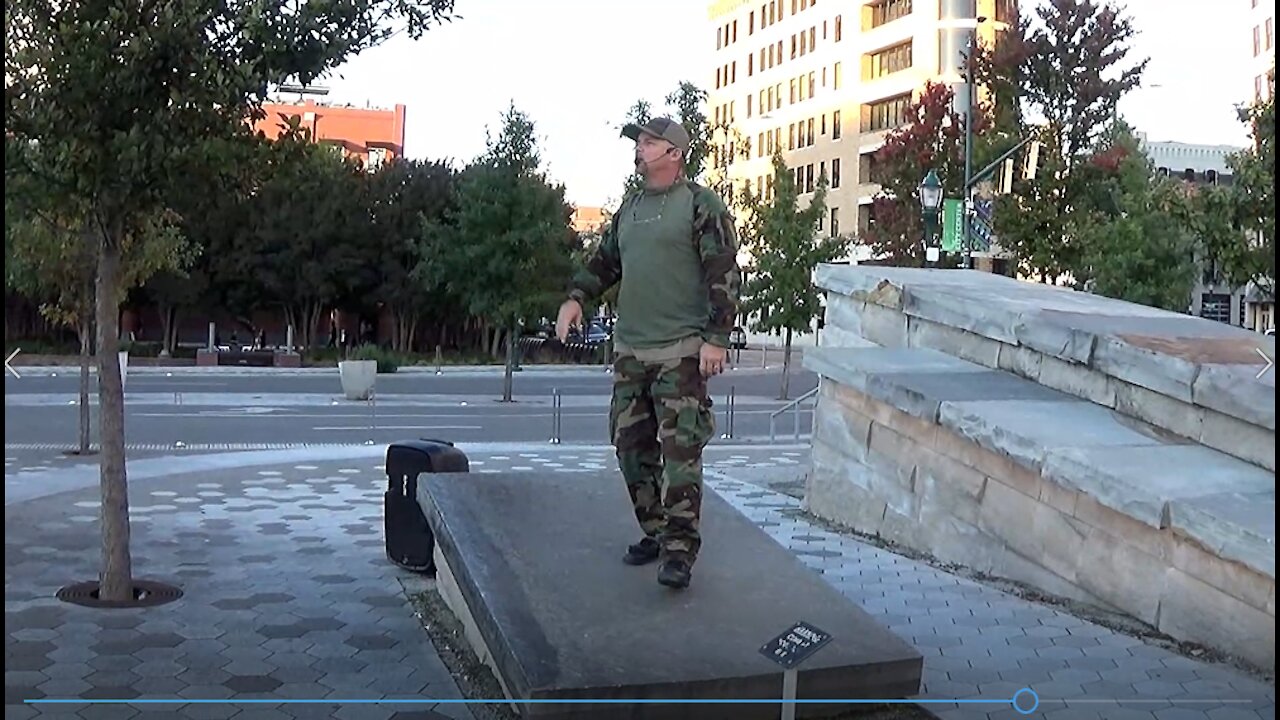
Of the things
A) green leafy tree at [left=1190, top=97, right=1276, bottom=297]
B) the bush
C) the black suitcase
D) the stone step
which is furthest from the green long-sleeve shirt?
the bush

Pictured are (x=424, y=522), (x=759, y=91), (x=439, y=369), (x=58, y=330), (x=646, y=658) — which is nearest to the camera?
(x=646, y=658)

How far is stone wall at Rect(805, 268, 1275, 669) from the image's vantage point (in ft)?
17.8

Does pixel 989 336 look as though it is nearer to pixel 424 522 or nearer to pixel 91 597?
pixel 424 522

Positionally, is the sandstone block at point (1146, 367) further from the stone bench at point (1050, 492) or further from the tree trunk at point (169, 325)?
the tree trunk at point (169, 325)

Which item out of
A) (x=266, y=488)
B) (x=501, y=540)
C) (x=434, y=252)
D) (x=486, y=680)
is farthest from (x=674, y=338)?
(x=434, y=252)

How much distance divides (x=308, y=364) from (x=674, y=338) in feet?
124

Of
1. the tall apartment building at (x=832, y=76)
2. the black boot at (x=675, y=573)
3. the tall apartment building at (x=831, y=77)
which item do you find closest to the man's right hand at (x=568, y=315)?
the black boot at (x=675, y=573)

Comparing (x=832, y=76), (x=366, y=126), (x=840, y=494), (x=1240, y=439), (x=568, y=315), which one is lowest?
(x=840, y=494)

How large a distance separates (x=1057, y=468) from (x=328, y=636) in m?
3.70

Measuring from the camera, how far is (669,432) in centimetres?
545

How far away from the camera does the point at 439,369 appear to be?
40.6 metres

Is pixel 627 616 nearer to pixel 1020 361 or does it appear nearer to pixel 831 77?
pixel 1020 361

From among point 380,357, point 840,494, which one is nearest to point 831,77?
point 380,357

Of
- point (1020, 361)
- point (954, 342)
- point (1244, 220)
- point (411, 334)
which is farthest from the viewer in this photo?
point (411, 334)
